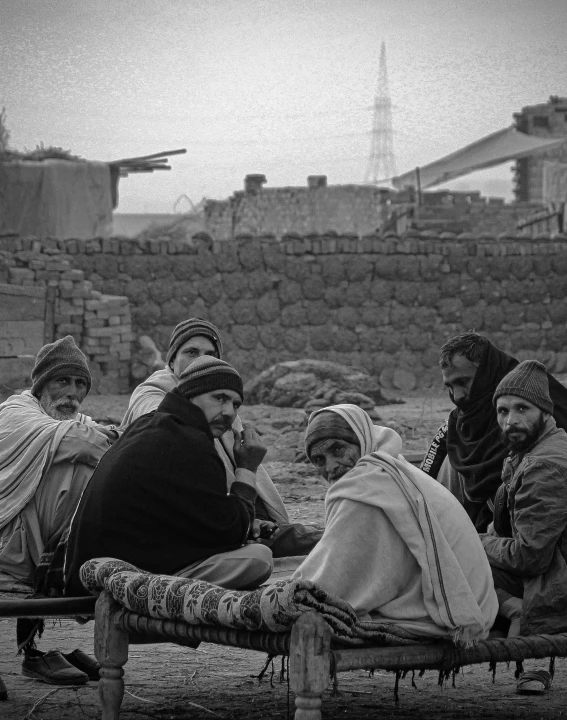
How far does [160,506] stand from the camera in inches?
170

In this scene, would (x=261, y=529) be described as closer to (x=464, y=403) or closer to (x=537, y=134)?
(x=464, y=403)

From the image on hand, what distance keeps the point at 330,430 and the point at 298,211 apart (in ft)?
69.7

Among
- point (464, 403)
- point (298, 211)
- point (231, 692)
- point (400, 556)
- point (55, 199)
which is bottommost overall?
point (231, 692)

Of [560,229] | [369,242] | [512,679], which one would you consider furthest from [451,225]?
[512,679]

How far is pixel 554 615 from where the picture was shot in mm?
4301

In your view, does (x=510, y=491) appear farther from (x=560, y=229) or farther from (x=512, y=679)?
(x=560, y=229)

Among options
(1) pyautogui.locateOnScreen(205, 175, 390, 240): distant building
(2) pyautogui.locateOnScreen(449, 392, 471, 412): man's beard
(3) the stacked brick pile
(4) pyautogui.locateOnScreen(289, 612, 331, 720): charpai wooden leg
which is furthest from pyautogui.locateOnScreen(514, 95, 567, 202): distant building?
(4) pyautogui.locateOnScreen(289, 612, 331, 720): charpai wooden leg

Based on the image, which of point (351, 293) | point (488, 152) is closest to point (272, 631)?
point (351, 293)

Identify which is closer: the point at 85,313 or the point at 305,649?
the point at 305,649

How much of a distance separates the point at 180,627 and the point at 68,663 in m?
1.20

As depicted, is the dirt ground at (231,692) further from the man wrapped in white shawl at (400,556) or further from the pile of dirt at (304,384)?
the pile of dirt at (304,384)

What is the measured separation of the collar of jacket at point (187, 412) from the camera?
4.51 metres

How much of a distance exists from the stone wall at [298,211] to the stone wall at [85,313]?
9.36 metres

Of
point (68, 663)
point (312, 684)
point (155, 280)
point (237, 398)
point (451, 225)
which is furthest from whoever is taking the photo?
point (451, 225)
